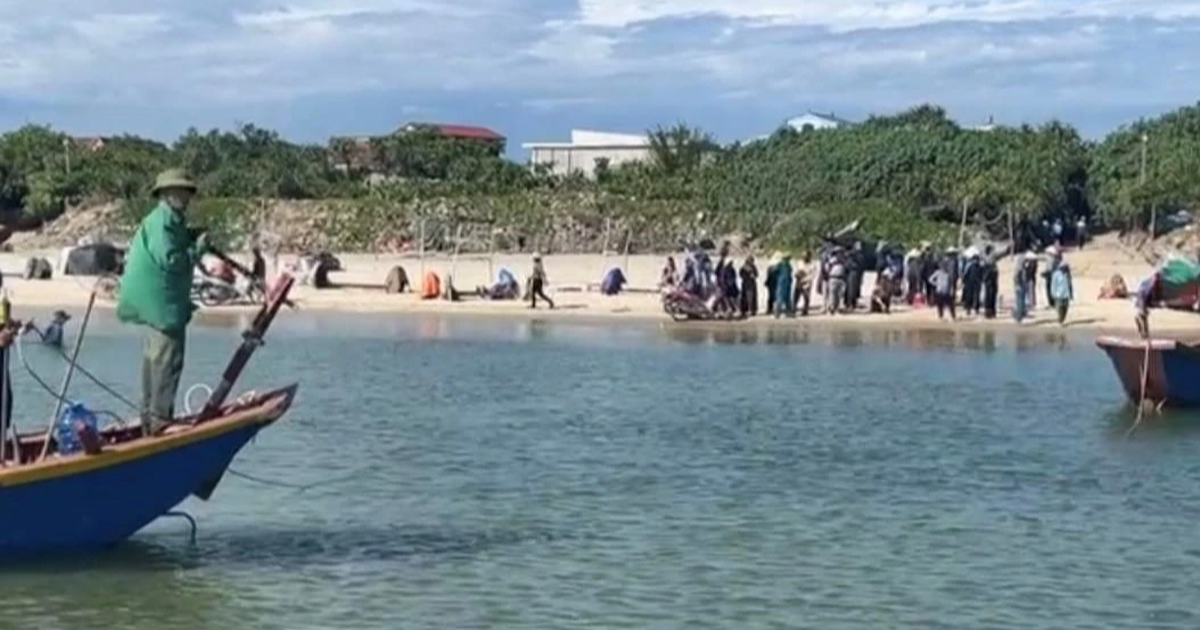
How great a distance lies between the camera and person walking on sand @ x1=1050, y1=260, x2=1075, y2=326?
40.5m

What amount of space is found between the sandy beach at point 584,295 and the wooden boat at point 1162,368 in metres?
14.0

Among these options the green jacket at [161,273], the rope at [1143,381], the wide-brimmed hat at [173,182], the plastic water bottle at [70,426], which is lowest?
the rope at [1143,381]

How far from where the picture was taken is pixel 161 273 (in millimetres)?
13656

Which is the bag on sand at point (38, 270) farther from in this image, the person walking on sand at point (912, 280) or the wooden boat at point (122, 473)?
the wooden boat at point (122, 473)

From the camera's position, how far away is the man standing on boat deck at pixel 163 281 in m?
13.6

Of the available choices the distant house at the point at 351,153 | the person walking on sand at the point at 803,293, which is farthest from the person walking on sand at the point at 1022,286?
the distant house at the point at 351,153

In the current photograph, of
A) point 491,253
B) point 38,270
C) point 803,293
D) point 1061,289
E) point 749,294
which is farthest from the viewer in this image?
point 491,253

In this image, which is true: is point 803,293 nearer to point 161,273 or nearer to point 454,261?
point 454,261

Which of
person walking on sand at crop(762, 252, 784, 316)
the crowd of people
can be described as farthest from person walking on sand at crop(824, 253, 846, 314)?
person walking on sand at crop(762, 252, 784, 316)

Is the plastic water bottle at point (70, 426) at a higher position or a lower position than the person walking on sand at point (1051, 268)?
lower

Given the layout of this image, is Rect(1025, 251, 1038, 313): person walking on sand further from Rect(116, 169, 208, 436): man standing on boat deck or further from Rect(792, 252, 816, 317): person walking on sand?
Rect(116, 169, 208, 436): man standing on boat deck

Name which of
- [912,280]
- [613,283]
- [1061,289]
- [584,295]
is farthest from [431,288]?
Answer: [1061,289]

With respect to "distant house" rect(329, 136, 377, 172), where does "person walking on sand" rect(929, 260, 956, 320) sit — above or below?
below

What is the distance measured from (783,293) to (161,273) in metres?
29.7
